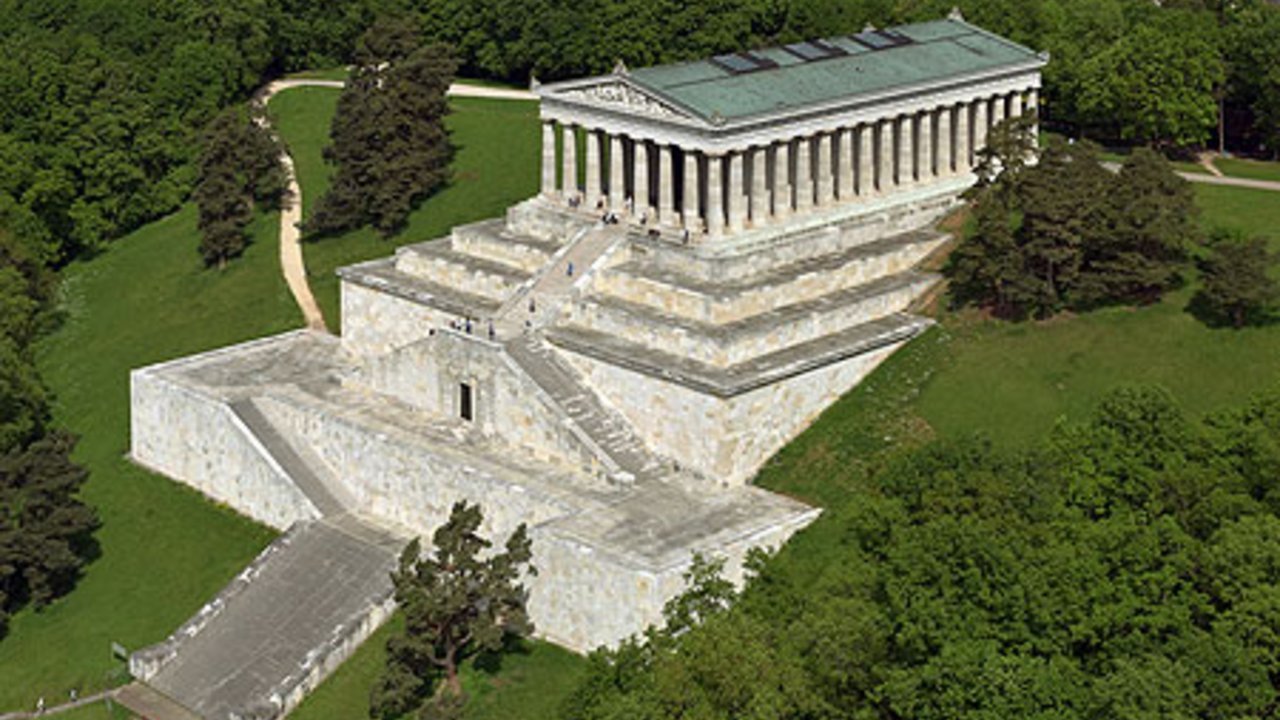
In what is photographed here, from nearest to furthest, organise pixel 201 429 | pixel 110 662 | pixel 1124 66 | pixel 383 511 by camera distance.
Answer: pixel 110 662 < pixel 383 511 < pixel 201 429 < pixel 1124 66

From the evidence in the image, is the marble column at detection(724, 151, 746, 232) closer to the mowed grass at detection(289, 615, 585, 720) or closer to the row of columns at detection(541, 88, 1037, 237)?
the row of columns at detection(541, 88, 1037, 237)

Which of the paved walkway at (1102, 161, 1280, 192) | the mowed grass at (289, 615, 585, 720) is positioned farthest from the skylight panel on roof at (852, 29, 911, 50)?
the mowed grass at (289, 615, 585, 720)

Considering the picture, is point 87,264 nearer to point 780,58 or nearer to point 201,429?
point 201,429

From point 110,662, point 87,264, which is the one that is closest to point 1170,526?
point 110,662

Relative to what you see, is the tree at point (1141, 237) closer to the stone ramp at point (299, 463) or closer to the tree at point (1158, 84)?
the tree at point (1158, 84)

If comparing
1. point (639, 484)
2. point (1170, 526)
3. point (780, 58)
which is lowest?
point (639, 484)

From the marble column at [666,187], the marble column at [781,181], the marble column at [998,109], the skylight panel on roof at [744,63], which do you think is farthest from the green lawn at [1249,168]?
the marble column at [666,187]
